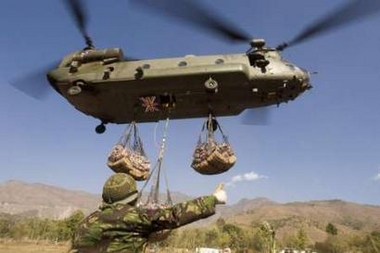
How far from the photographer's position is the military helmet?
15.5ft

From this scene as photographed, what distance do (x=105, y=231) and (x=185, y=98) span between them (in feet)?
35.0

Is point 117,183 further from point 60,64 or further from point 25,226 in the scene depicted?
point 25,226

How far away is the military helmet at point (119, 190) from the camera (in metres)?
4.73

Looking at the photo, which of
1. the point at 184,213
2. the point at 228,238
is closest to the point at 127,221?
the point at 184,213

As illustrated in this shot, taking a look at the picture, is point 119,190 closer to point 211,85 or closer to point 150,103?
point 211,85

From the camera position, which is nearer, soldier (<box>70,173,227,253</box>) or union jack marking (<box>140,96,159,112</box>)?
soldier (<box>70,173,227,253</box>)

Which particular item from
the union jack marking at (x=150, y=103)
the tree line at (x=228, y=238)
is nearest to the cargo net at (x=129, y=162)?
the union jack marking at (x=150, y=103)

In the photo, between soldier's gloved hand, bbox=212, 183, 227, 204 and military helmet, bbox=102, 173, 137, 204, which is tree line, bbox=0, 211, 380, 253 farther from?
soldier's gloved hand, bbox=212, 183, 227, 204

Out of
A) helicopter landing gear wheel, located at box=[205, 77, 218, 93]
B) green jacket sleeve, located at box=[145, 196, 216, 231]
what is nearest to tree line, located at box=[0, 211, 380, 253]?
helicopter landing gear wheel, located at box=[205, 77, 218, 93]

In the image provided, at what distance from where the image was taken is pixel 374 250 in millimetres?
109812

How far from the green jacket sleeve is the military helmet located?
369 mm

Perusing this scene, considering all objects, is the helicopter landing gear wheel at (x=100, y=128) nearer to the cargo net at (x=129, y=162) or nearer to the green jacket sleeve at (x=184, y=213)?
the cargo net at (x=129, y=162)

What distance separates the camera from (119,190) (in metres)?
4.73

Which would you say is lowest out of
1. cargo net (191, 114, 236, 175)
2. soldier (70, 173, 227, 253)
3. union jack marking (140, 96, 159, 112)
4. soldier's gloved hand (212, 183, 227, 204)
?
soldier (70, 173, 227, 253)
